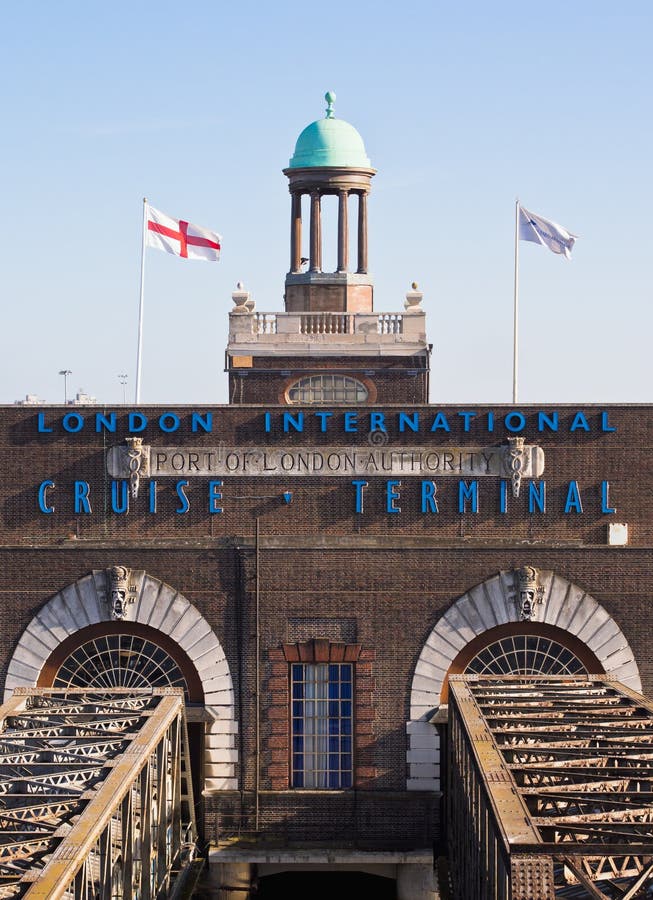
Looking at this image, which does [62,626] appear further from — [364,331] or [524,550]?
[364,331]

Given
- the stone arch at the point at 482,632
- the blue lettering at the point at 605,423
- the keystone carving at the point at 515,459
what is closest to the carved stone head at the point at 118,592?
the stone arch at the point at 482,632

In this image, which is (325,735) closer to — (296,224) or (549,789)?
(549,789)

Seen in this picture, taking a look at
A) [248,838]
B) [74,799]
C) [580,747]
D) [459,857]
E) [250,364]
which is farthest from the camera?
[250,364]

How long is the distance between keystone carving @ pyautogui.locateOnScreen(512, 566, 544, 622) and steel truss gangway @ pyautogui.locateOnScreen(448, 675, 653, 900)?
3544 mm

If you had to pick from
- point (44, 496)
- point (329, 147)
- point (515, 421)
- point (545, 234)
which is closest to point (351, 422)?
point (515, 421)

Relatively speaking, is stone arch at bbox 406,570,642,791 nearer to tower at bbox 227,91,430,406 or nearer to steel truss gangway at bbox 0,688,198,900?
steel truss gangway at bbox 0,688,198,900

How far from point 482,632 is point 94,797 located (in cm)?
1836

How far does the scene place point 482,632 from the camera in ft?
137

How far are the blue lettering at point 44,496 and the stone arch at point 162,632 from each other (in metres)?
2.08

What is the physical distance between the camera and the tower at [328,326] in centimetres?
5962

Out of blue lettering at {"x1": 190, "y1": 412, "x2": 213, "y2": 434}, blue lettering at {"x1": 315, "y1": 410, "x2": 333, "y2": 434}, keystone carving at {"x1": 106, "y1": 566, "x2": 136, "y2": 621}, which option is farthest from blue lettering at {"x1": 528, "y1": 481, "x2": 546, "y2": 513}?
keystone carving at {"x1": 106, "y1": 566, "x2": 136, "y2": 621}

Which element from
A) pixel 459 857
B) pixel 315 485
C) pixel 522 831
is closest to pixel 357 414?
pixel 315 485

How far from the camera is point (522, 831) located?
21.1 m

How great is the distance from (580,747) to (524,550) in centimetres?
1359
